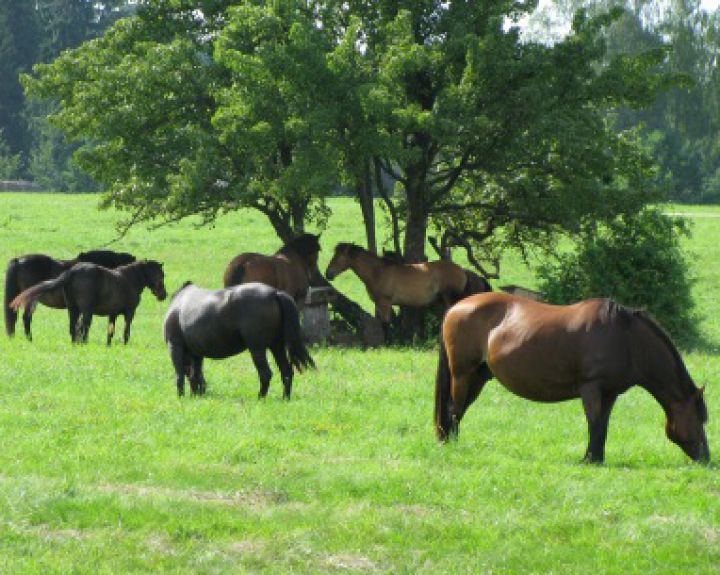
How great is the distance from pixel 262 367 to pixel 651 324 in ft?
16.2

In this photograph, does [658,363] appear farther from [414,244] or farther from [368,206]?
[368,206]

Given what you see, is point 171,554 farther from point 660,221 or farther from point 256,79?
point 660,221

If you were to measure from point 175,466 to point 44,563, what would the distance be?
2.78m

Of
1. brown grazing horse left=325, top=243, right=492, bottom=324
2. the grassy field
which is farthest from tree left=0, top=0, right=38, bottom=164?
the grassy field

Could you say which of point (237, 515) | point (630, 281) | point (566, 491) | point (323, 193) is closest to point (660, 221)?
point (630, 281)

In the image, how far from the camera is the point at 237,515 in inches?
356

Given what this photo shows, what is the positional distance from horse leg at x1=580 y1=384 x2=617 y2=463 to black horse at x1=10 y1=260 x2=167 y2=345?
10.7m

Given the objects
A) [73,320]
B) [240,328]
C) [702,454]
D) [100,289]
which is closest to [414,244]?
[100,289]

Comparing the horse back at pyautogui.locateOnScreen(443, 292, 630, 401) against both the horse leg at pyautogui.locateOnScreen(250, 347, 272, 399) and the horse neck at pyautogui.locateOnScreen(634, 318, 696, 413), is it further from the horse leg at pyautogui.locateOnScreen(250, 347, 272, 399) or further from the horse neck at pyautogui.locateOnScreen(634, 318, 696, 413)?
the horse leg at pyautogui.locateOnScreen(250, 347, 272, 399)

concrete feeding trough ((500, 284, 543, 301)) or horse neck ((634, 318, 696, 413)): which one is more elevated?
horse neck ((634, 318, 696, 413))

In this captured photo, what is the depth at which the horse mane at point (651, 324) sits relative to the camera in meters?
11.1

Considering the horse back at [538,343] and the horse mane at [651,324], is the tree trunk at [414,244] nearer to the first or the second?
the horse back at [538,343]

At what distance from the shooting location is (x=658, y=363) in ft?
36.4

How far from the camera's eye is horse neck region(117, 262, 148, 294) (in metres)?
21.5
